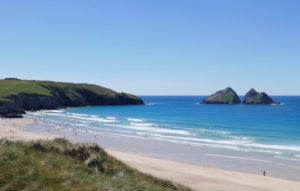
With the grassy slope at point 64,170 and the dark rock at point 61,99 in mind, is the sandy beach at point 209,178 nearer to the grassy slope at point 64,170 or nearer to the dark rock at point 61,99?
the grassy slope at point 64,170

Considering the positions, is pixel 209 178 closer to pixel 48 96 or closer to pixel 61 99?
pixel 48 96

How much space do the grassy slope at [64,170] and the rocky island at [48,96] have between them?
8454 cm

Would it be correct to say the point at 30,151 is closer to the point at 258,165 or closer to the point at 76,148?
the point at 76,148

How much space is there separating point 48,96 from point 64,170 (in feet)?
444

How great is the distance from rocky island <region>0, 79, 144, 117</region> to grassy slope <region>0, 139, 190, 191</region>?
84.5 meters

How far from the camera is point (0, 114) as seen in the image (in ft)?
314

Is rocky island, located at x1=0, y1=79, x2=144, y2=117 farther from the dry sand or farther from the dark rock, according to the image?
the dry sand

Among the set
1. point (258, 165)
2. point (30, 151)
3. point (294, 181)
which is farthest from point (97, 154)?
point (258, 165)

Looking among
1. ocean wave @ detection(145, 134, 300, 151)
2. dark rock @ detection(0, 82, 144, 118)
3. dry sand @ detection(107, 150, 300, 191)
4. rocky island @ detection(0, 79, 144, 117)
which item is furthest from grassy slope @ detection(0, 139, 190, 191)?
rocky island @ detection(0, 79, 144, 117)

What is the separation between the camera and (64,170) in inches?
537

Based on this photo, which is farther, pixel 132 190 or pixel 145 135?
pixel 145 135

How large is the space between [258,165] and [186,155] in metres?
9.99

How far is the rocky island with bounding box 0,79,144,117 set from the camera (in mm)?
112125

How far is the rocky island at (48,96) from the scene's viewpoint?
112125mm
